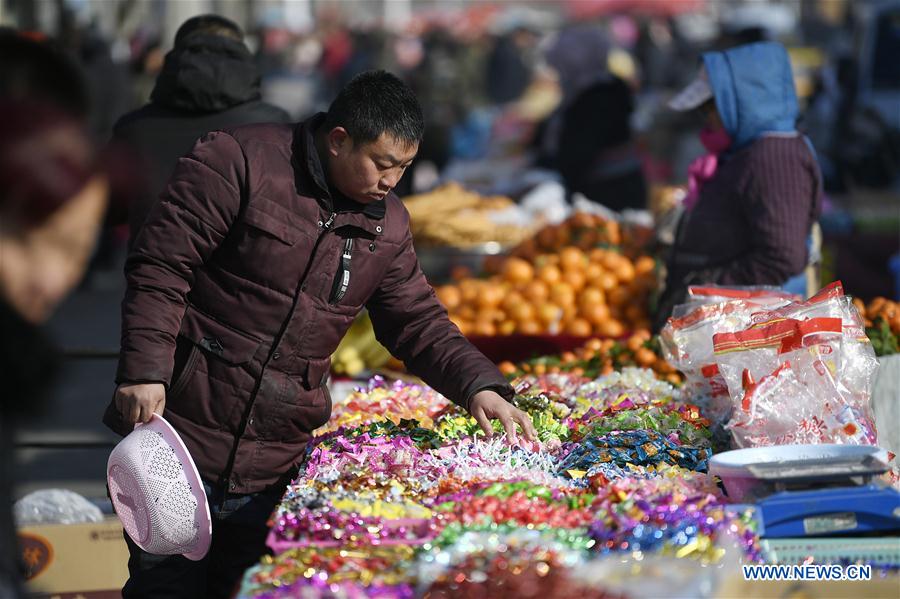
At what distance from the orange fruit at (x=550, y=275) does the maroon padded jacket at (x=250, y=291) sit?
8.95 ft

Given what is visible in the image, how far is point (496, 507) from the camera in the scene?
8.64ft

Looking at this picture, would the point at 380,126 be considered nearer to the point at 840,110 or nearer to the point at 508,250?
the point at 508,250

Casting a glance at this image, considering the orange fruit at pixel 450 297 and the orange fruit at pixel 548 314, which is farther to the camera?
the orange fruit at pixel 450 297

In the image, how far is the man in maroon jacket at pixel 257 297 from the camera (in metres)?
3.03

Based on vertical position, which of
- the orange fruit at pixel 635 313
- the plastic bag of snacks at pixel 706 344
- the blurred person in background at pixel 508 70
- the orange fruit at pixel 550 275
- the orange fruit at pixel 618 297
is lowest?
the blurred person in background at pixel 508 70

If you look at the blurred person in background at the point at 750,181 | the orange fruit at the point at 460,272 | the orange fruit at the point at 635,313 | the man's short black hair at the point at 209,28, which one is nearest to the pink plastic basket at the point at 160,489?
the man's short black hair at the point at 209,28

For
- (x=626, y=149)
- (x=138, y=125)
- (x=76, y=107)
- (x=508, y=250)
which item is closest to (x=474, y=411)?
(x=76, y=107)

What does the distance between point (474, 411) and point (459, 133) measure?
12.9m

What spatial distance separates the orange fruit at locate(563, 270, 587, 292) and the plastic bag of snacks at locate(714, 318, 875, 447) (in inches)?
99.9

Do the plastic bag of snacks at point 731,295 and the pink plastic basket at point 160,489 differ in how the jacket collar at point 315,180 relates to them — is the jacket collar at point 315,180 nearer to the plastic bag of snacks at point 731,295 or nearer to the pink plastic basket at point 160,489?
the pink plastic basket at point 160,489

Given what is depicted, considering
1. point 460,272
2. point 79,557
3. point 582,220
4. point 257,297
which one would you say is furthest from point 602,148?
point 257,297

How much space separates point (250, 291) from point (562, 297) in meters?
2.92

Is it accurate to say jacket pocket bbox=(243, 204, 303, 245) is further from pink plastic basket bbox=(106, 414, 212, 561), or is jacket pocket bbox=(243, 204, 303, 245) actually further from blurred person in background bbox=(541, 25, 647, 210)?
blurred person in background bbox=(541, 25, 647, 210)

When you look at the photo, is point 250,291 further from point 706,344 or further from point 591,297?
point 591,297
